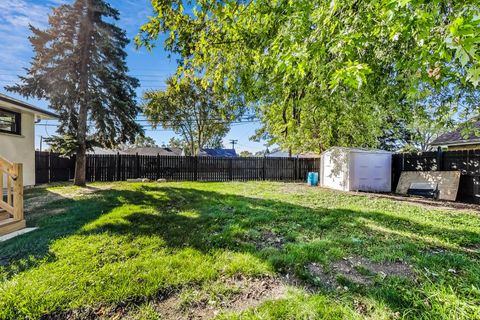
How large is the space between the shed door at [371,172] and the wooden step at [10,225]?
9.81 m

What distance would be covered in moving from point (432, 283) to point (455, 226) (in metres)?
2.95

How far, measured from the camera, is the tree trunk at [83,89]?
919 centimetres

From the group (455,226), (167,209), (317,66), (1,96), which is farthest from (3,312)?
(1,96)

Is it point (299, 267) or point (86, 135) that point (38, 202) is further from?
point (299, 267)

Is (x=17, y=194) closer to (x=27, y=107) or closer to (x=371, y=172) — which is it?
(x=27, y=107)

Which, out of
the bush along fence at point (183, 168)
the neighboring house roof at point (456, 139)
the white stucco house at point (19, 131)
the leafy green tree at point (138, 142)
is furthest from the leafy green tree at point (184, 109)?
the neighboring house roof at point (456, 139)

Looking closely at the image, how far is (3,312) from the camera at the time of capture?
6.02 feet

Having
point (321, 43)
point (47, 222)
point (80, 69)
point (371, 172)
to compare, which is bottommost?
point (47, 222)

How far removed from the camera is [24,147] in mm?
8461

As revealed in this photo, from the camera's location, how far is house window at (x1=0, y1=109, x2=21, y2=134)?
7732mm

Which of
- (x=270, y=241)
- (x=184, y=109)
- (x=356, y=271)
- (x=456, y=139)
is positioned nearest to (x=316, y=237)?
(x=270, y=241)

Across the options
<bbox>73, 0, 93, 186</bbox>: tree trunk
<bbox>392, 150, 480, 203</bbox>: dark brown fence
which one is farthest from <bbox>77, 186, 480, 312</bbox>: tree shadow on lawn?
<bbox>73, 0, 93, 186</bbox>: tree trunk

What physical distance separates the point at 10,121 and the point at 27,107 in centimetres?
93

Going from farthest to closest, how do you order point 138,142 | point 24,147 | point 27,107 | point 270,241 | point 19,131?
point 138,142 < point 24,147 < point 19,131 < point 27,107 < point 270,241
